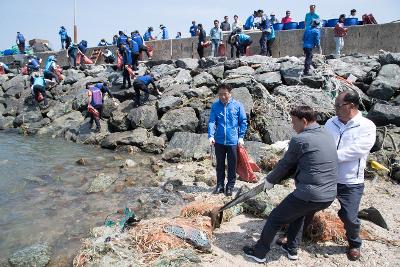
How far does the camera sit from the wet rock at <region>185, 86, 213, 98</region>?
40.6ft

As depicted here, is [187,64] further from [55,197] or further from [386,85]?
[55,197]

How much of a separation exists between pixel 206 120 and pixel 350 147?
7.41 m

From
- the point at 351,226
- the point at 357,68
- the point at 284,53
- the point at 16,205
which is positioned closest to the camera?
the point at 351,226

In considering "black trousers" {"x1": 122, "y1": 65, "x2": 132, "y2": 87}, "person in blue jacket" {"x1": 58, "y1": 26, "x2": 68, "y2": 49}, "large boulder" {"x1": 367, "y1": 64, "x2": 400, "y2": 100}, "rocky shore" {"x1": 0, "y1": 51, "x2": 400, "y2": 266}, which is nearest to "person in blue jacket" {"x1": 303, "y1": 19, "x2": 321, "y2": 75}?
"rocky shore" {"x1": 0, "y1": 51, "x2": 400, "y2": 266}

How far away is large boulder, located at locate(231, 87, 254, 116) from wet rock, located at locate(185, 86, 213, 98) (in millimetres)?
1457

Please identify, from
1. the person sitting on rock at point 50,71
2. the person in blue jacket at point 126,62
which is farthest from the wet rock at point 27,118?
the person in blue jacket at point 126,62

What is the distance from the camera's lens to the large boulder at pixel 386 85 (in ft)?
37.0

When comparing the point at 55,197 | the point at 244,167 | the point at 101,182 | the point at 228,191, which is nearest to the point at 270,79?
the point at 244,167

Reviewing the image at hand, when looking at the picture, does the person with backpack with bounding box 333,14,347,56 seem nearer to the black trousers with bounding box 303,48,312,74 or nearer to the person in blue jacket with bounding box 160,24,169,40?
the black trousers with bounding box 303,48,312,74

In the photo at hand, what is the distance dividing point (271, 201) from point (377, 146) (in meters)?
4.09

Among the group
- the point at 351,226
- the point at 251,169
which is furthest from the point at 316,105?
the point at 351,226

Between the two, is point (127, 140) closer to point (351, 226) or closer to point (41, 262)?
point (41, 262)

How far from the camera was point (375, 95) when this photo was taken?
1138 cm

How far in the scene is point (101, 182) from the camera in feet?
25.2
